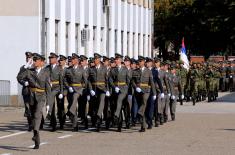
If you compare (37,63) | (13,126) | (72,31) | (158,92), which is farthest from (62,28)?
(37,63)

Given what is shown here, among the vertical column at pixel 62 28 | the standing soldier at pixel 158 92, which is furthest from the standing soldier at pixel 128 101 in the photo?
the vertical column at pixel 62 28

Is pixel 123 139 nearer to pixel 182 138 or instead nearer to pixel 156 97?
A: pixel 182 138

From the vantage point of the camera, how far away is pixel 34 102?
17.7 meters

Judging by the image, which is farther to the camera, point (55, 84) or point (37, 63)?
point (55, 84)

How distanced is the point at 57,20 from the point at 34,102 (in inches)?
875

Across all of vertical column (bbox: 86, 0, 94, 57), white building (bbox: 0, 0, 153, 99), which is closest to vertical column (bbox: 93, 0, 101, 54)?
white building (bbox: 0, 0, 153, 99)

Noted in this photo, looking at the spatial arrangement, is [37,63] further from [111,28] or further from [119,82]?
[111,28]

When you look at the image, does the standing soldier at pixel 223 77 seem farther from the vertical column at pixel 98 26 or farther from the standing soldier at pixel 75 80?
the standing soldier at pixel 75 80

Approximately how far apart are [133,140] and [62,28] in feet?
70.8

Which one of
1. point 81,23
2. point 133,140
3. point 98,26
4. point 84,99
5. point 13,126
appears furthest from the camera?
point 98,26

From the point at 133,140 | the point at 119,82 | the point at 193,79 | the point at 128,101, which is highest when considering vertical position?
the point at 119,82

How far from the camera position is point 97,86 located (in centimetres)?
2262

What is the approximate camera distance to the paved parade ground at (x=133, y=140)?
1658cm

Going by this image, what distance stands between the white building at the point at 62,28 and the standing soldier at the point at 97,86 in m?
12.5
